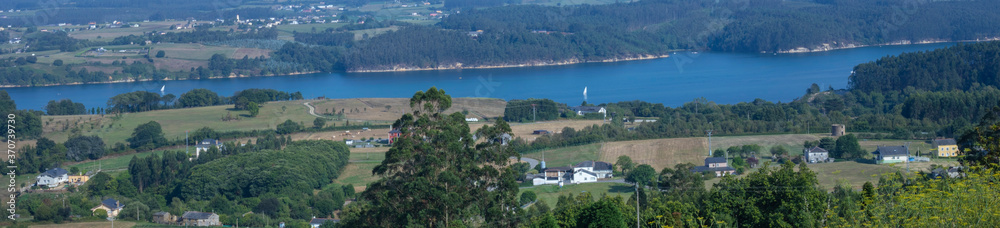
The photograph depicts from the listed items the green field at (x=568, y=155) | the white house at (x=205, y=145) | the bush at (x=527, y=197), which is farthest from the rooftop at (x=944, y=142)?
the white house at (x=205, y=145)

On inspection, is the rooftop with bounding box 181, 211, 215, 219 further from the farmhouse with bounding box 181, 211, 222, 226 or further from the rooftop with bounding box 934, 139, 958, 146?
the rooftop with bounding box 934, 139, 958, 146

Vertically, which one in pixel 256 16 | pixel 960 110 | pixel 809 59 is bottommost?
pixel 960 110

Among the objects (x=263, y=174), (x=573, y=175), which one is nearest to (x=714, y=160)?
(x=573, y=175)

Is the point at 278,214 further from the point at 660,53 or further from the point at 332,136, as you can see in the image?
the point at 660,53

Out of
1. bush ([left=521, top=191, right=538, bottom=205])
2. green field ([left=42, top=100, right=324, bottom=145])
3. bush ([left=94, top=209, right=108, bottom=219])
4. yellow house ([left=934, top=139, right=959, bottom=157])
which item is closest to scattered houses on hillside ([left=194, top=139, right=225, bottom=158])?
green field ([left=42, top=100, right=324, bottom=145])

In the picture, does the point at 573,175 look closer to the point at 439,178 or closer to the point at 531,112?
the point at 439,178

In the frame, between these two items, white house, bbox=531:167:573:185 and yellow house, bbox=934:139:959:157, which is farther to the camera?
yellow house, bbox=934:139:959:157

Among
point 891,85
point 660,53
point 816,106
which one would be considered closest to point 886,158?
point 816,106
